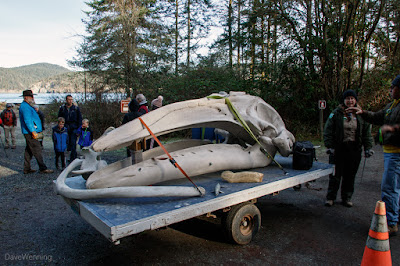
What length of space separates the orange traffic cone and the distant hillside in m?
108

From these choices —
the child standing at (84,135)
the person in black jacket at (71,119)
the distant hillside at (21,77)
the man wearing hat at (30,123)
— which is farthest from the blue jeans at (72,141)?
the distant hillside at (21,77)

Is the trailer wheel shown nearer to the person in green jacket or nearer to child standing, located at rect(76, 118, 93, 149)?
the person in green jacket

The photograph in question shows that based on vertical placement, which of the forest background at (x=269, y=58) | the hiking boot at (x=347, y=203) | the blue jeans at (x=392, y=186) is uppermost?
the forest background at (x=269, y=58)

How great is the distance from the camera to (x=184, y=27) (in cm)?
1900

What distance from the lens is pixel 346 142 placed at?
184 inches

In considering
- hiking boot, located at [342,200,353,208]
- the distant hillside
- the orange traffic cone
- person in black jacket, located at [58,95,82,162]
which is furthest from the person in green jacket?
the distant hillside

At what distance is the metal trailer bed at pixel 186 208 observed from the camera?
2.54m

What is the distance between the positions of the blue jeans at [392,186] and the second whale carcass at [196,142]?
131 centimetres

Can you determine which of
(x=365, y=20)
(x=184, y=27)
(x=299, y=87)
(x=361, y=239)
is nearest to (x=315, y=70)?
Answer: (x=299, y=87)

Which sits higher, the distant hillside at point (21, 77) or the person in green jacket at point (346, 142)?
the distant hillside at point (21, 77)

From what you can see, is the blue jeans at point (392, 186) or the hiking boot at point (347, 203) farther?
the hiking boot at point (347, 203)

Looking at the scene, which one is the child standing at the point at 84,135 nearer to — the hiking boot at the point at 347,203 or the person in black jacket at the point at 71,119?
the person in black jacket at the point at 71,119

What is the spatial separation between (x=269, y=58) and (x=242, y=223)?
41.1ft

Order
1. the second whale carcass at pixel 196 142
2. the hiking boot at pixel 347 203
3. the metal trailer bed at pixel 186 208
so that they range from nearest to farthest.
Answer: the metal trailer bed at pixel 186 208
the second whale carcass at pixel 196 142
the hiking boot at pixel 347 203
